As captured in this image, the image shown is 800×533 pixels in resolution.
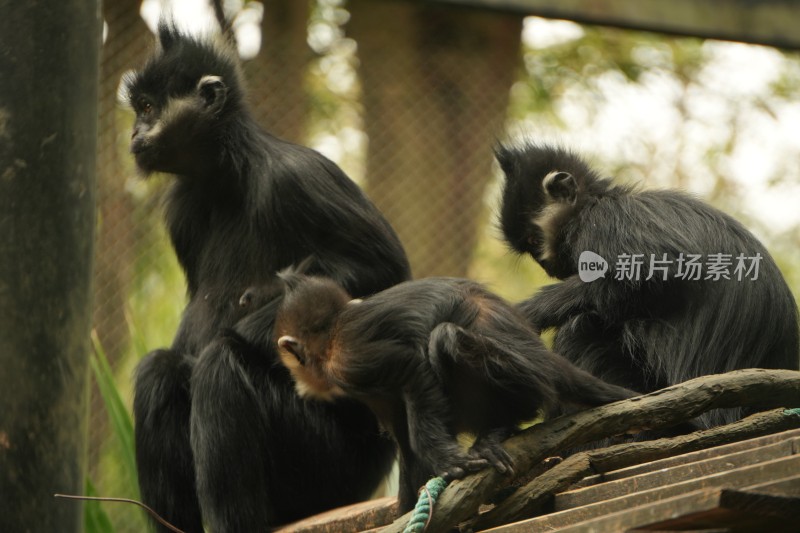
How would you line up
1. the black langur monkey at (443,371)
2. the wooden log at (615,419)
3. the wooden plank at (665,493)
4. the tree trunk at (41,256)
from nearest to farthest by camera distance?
1. the wooden plank at (665,493)
2. the wooden log at (615,419)
3. the black langur monkey at (443,371)
4. the tree trunk at (41,256)

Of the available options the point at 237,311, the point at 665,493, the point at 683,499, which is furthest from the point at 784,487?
the point at 237,311

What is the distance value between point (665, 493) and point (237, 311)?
75.7 inches

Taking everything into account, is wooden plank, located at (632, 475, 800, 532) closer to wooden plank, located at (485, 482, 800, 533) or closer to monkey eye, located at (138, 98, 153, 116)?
wooden plank, located at (485, 482, 800, 533)

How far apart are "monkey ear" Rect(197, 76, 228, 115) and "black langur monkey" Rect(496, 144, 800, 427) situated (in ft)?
4.84

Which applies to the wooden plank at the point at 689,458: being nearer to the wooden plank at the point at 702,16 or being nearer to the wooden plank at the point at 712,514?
the wooden plank at the point at 712,514

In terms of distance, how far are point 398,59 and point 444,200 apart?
0.99 metres

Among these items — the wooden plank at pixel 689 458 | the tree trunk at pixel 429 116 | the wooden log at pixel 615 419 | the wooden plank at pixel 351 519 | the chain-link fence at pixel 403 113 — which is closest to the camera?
the wooden log at pixel 615 419

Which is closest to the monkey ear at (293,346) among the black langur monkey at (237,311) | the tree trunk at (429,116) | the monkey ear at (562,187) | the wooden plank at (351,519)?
the black langur monkey at (237,311)

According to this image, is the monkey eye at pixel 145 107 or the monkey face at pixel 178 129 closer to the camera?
the monkey face at pixel 178 129

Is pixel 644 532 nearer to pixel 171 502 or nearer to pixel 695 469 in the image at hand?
pixel 695 469

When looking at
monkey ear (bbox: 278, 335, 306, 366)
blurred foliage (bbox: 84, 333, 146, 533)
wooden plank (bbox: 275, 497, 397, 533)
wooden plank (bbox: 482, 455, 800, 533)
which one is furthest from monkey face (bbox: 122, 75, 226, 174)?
wooden plank (bbox: 482, 455, 800, 533)

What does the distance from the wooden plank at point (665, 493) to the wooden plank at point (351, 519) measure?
2.21 feet

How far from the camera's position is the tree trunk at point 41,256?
3355 mm

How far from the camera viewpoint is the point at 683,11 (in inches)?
275
